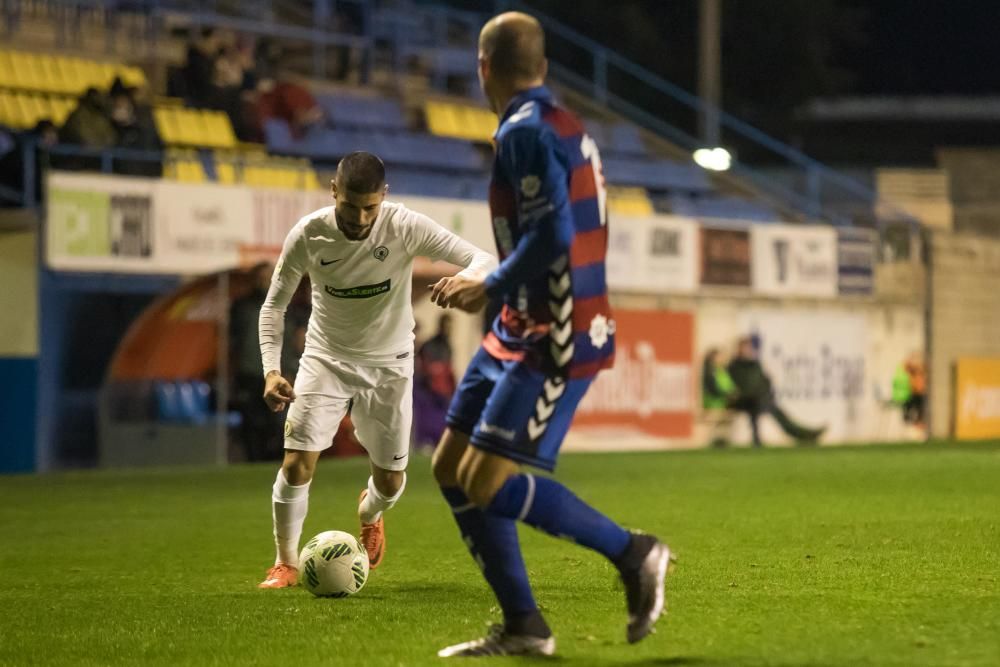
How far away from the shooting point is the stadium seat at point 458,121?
2517 centimetres

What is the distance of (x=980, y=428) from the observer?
29000 mm

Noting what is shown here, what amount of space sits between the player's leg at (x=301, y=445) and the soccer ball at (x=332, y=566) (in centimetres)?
36

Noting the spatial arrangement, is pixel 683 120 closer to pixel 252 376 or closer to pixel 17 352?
pixel 252 376

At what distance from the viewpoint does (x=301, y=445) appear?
804 centimetres

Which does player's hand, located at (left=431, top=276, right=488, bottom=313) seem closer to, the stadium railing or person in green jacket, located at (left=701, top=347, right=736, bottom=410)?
A: person in green jacket, located at (left=701, top=347, right=736, bottom=410)

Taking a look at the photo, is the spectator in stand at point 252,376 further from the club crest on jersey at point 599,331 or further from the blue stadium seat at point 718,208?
the club crest on jersey at point 599,331

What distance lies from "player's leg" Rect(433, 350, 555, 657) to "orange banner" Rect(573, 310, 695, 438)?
16629mm

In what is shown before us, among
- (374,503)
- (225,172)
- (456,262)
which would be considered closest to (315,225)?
(456,262)

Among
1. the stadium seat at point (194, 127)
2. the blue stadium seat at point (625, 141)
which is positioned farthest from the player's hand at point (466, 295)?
the blue stadium seat at point (625, 141)

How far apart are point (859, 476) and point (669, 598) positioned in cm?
935

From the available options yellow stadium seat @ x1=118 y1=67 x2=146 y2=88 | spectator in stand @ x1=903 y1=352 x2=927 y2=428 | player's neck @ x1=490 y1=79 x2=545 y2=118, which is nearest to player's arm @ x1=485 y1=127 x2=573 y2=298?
player's neck @ x1=490 y1=79 x2=545 y2=118

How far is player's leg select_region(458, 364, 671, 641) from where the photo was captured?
5672 mm

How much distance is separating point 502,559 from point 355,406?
2576 millimetres

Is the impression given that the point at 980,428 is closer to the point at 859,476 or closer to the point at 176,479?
the point at 859,476
